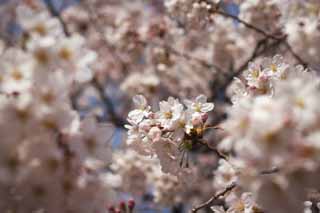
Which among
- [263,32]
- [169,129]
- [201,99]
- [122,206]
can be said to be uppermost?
[263,32]

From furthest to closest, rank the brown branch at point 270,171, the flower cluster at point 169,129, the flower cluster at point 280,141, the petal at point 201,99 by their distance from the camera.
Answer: the petal at point 201,99
the flower cluster at point 169,129
the brown branch at point 270,171
the flower cluster at point 280,141

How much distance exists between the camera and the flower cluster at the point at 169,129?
2.96 metres

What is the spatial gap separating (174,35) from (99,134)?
184 inches

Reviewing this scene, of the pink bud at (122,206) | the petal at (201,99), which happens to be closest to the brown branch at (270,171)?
the petal at (201,99)

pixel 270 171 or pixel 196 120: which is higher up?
pixel 196 120

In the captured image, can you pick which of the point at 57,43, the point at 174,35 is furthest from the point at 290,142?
the point at 174,35

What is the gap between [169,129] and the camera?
2.94m

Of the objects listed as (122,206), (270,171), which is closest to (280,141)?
(270,171)

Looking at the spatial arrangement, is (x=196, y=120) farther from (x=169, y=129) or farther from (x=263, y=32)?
(x=263, y=32)

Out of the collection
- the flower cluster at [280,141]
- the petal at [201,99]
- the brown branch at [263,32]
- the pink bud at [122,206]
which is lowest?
the flower cluster at [280,141]

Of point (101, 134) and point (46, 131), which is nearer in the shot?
point (46, 131)

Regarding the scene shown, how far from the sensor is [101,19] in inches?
342

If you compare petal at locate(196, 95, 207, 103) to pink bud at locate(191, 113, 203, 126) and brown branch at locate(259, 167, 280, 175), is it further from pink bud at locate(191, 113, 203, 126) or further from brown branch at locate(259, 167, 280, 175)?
brown branch at locate(259, 167, 280, 175)

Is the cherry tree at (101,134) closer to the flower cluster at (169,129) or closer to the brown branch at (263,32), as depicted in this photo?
the flower cluster at (169,129)
